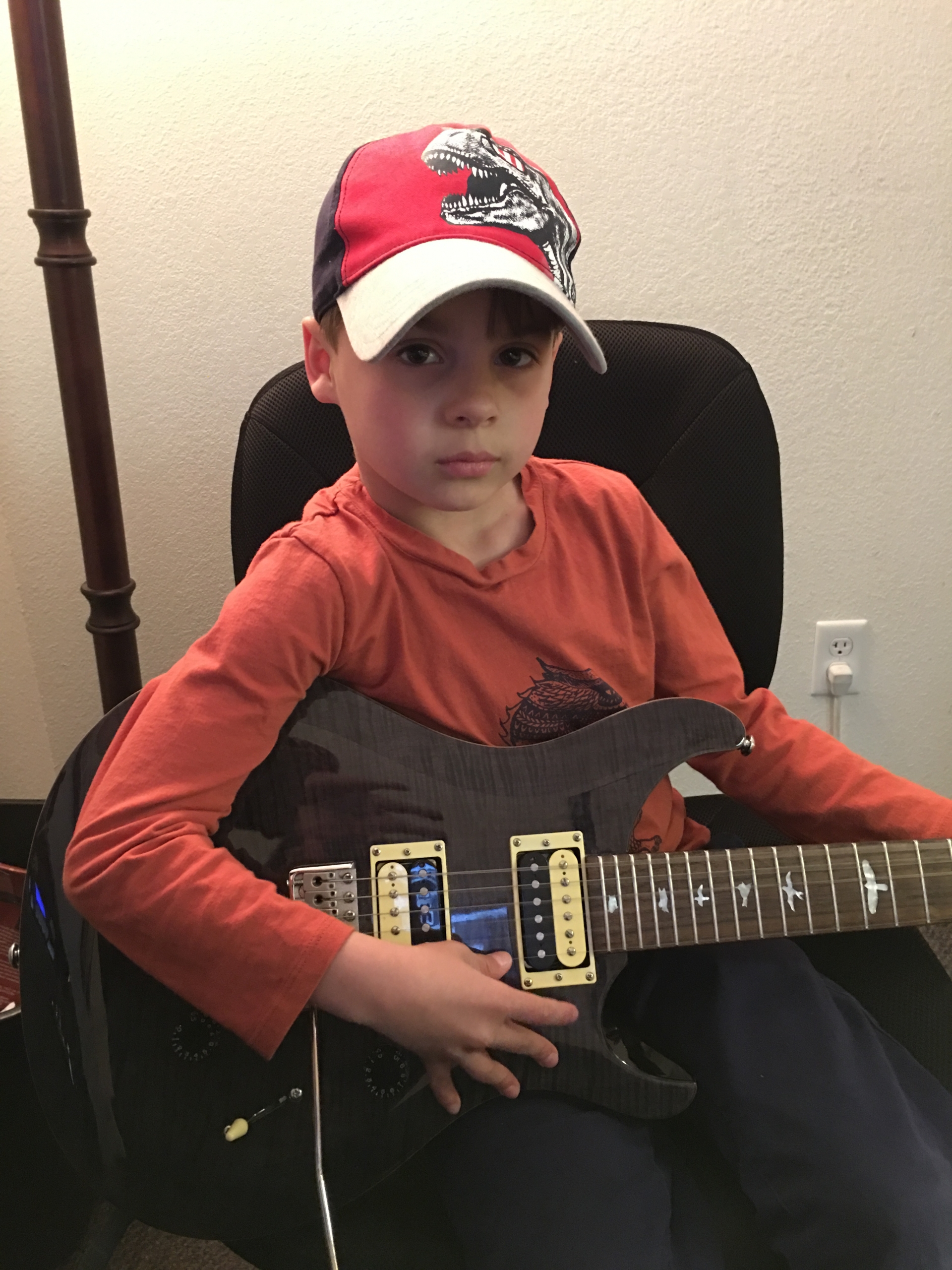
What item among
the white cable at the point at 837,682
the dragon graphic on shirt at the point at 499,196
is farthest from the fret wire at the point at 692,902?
the white cable at the point at 837,682

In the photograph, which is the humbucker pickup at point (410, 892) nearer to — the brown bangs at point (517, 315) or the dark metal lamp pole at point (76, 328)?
the brown bangs at point (517, 315)

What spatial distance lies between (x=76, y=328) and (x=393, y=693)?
0.51m

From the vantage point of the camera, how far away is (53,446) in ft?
3.95

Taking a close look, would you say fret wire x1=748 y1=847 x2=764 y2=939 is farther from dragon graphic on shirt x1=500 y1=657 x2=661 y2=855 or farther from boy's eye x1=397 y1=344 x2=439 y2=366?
boy's eye x1=397 y1=344 x2=439 y2=366

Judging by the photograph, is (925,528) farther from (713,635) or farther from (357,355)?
(357,355)

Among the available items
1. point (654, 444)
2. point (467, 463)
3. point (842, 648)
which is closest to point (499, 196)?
point (467, 463)

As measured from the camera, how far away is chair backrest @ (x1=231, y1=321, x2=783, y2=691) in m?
0.90

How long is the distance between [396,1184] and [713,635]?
0.53 meters

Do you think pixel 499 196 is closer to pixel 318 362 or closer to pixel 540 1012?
pixel 318 362

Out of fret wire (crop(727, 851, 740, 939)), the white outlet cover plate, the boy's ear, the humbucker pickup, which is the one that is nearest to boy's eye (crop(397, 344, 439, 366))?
the boy's ear

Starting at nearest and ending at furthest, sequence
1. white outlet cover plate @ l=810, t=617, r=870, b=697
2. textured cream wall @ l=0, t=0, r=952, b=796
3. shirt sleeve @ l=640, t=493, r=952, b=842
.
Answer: shirt sleeve @ l=640, t=493, r=952, b=842
textured cream wall @ l=0, t=0, r=952, b=796
white outlet cover plate @ l=810, t=617, r=870, b=697

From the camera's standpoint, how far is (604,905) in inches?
29.2

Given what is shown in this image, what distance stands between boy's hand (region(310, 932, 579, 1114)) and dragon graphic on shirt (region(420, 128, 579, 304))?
0.49 m

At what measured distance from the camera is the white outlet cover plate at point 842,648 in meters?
1.35
